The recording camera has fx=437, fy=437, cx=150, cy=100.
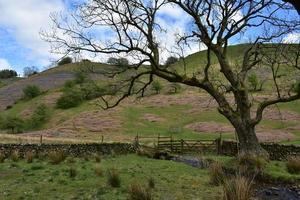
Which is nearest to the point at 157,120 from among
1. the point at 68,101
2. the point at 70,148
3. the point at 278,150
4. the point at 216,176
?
the point at 68,101

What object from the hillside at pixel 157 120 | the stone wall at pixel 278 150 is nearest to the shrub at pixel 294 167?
the stone wall at pixel 278 150

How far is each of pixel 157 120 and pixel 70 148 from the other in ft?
113

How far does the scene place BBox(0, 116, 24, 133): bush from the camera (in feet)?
242

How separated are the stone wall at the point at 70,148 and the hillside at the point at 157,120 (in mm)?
8053

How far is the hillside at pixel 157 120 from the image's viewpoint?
54.8 metres

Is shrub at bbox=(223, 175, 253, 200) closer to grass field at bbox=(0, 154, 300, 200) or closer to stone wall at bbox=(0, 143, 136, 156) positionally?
grass field at bbox=(0, 154, 300, 200)

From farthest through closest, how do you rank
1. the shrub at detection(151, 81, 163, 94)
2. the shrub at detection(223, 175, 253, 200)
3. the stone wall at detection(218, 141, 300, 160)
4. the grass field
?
the shrub at detection(151, 81, 163, 94), the stone wall at detection(218, 141, 300, 160), the grass field, the shrub at detection(223, 175, 253, 200)

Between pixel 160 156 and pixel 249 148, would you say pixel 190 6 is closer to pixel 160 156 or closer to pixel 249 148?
pixel 249 148

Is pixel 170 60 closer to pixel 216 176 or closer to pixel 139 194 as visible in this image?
pixel 216 176

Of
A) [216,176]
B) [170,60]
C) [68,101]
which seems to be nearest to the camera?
[216,176]

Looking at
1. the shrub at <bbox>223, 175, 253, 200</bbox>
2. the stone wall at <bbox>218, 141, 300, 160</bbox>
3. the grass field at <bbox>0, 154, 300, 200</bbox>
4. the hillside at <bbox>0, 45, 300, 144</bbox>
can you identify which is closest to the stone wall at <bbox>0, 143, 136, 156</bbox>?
the hillside at <bbox>0, 45, 300, 144</bbox>

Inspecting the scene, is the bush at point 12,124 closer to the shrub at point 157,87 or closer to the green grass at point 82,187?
the shrub at point 157,87

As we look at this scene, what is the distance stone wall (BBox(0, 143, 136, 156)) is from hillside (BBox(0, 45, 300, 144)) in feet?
26.4

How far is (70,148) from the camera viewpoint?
34.1m
